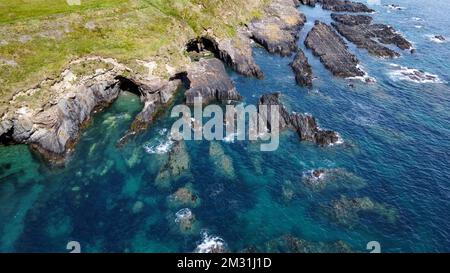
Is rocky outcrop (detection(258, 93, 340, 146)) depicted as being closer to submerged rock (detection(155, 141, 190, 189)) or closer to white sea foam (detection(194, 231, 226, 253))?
submerged rock (detection(155, 141, 190, 189))

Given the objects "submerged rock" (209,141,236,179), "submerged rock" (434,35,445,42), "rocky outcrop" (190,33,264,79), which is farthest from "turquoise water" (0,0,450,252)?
"submerged rock" (434,35,445,42)

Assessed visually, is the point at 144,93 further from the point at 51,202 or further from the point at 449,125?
the point at 449,125

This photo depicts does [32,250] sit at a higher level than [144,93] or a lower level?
lower

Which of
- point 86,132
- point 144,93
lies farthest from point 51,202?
point 144,93

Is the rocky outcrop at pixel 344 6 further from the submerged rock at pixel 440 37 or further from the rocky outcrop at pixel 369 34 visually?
the submerged rock at pixel 440 37

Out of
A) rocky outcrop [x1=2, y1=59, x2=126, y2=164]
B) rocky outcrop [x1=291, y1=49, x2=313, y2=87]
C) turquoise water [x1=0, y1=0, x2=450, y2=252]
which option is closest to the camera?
turquoise water [x1=0, y1=0, x2=450, y2=252]

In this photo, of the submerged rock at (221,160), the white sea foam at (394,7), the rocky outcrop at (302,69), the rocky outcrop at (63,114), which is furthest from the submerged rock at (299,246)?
the white sea foam at (394,7)
